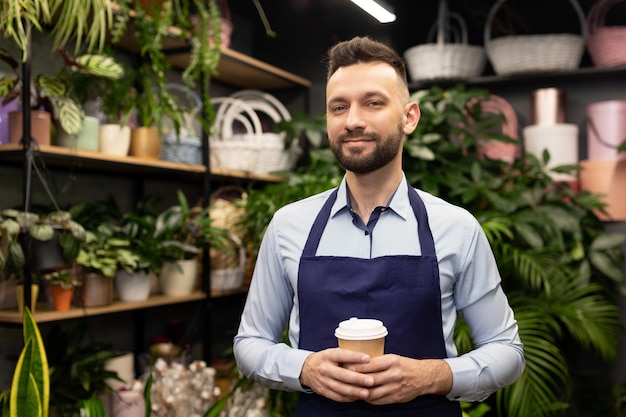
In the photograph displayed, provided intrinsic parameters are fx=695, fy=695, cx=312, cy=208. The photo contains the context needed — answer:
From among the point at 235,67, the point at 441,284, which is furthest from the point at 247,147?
the point at 441,284

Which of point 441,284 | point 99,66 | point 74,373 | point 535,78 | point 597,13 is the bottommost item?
point 74,373

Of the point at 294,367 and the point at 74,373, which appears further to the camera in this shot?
the point at 74,373

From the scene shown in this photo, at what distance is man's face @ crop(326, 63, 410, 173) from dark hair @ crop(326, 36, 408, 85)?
0.05 feet

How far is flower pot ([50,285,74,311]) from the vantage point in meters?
2.54

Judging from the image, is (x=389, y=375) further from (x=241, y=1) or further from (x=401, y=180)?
(x=241, y=1)

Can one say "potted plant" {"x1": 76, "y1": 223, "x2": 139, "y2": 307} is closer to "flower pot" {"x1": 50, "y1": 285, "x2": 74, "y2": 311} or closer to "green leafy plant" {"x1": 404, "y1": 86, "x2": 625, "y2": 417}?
→ "flower pot" {"x1": 50, "y1": 285, "x2": 74, "y2": 311}

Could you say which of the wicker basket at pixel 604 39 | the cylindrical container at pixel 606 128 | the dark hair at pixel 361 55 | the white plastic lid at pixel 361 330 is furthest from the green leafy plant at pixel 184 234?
the wicker basket at pixel 604 39

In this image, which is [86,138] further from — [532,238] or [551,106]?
[551,106]

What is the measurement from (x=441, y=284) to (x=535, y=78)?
2609 millimetres

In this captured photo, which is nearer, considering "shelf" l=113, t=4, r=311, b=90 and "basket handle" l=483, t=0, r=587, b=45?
"shelf" l=113, t=4, r=311, b=90

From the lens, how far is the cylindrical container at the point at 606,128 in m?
3.53

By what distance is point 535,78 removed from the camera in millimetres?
3781

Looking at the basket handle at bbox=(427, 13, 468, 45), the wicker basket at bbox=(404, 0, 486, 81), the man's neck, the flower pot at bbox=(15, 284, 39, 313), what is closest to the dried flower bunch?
the flower pot at bbox=(15, 284, 39, 313)

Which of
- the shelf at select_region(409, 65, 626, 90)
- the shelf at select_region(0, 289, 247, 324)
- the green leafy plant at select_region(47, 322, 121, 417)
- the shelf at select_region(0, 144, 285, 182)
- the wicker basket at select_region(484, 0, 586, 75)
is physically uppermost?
Answer: the wicker basket at select_region(484, 0, 586, 75)
